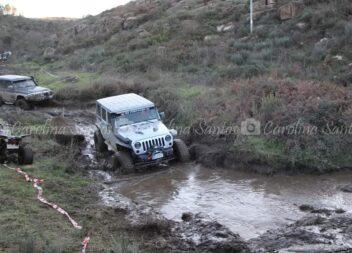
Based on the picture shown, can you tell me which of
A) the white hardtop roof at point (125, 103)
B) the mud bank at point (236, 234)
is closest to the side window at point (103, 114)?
the white hardtop roof at point (125, 103)

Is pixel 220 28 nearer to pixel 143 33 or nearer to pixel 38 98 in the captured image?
pixel 143 33

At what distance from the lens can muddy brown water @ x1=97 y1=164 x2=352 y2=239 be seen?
418 inches

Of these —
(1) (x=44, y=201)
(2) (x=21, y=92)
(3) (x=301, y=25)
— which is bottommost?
(1) (x=44, y=201)

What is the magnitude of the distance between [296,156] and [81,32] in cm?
3544

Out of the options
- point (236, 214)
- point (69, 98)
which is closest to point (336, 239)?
point (236, 214)

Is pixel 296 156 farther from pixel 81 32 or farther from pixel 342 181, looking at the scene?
pixel 81 32

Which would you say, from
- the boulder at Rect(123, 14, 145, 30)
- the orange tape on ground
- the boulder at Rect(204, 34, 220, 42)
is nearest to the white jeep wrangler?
the orange tape on ground

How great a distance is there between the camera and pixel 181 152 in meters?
14.7

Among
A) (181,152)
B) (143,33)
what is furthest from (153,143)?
(143,33)

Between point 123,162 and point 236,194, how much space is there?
11.4 ft

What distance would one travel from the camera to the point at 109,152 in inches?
645

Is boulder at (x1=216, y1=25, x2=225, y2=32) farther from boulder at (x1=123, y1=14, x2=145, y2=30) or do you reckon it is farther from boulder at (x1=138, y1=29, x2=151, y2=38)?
boulder at (x1=123, y1=14, x2=145, y2=30)

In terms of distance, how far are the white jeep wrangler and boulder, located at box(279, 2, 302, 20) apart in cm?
1389

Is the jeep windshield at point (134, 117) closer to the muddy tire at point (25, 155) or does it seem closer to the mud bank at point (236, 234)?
the muddy tire at point (25, 155)
